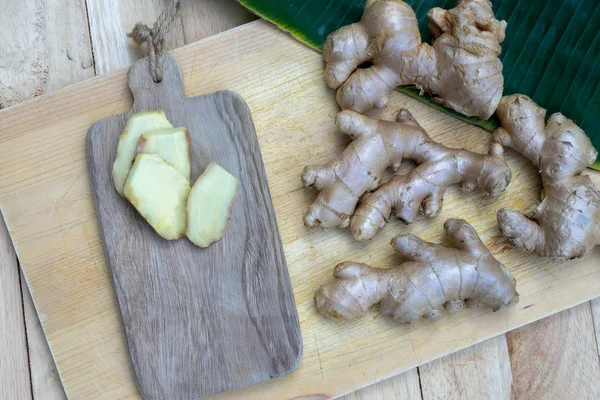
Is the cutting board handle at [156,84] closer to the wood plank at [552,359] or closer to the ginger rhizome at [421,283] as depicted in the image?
the ginger rhizome at [421,283]

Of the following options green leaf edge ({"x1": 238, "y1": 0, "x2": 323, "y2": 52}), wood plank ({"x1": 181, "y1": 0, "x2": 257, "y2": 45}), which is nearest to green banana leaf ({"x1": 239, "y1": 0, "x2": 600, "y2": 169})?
green leaf edge ({"x1": 238, "y1": 0, "x2": 323, "y2": 52})

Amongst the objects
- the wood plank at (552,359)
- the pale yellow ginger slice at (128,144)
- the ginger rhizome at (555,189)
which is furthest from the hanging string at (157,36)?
the wood plank at (552,359)

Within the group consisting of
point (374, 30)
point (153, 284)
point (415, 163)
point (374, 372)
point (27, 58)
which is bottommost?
point (374, 372)

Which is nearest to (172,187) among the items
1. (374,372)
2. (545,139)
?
(374,372)

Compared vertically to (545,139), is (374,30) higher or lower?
higher

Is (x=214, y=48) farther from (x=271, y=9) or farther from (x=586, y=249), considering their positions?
(x=586, y=249)

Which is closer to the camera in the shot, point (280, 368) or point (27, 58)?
point (280, 368)

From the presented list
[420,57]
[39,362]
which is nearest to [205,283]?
[39,362]
